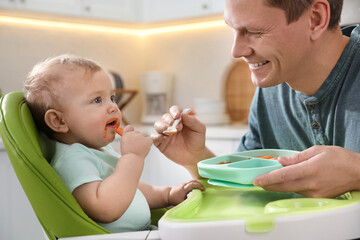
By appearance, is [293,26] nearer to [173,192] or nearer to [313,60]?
[313,60]

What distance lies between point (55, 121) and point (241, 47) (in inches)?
20.5

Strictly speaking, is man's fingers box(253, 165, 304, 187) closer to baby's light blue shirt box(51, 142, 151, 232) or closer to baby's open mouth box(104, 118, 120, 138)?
baby's light blue shirt box(51, 142, 151, 232)

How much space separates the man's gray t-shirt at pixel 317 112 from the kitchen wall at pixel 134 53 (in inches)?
68.1

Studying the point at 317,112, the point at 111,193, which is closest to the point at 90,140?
the point at 111,193

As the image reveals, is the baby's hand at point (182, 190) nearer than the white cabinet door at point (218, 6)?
Yes

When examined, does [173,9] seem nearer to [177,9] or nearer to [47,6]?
[177,9]

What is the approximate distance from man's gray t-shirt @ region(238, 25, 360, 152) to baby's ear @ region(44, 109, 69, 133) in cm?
71

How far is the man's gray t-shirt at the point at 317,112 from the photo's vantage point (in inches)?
48.6

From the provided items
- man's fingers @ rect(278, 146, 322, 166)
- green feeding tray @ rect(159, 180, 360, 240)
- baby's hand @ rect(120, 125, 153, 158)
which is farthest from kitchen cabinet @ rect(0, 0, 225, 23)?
green feeding tray @ rect(159, 180, 360, 240)

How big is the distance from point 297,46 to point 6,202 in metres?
1.70

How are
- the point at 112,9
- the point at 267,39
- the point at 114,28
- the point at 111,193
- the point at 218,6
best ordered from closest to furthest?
the point at 111,193
the point at 267,39
the point at 218,6
the point at 112,9
the point at 114,28

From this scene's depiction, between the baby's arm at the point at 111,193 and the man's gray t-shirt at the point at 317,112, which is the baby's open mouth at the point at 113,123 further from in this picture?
the man's gray t-shirt at the point at 317,112

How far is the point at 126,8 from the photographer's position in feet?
10.4

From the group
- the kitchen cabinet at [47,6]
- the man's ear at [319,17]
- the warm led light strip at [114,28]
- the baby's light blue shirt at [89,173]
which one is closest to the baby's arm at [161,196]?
the baby's light blue shirt at [89,173]
